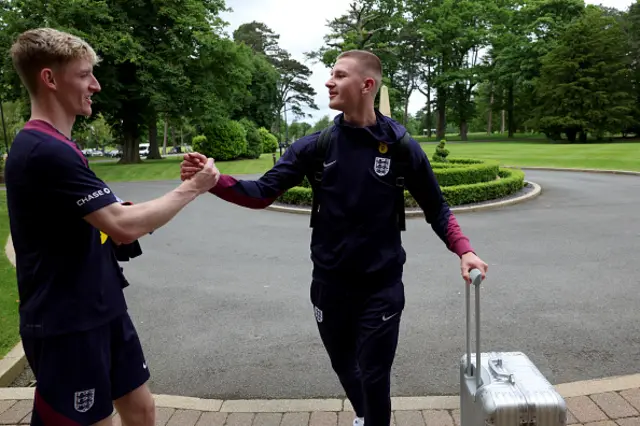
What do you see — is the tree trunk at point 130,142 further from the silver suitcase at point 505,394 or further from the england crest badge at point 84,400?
the silver suitcase at point 505,394

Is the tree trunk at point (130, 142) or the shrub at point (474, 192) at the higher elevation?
the tree trunk at point (130, 142)

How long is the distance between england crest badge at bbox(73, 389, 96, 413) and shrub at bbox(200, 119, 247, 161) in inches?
1203

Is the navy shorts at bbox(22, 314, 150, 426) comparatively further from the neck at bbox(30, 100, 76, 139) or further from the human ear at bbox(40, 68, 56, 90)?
the human ear at bbox(40, 68, 56, 90)

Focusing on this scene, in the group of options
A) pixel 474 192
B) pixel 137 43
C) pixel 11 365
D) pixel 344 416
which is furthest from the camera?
pixel 137 43

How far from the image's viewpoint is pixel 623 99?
1854 inches

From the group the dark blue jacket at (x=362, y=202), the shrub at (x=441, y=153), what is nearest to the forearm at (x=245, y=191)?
the dark blue jacket at (x=362, y=202)

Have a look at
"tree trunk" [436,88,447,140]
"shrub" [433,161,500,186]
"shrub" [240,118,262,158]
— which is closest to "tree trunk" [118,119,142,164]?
"shrub" [240,118,262,158]

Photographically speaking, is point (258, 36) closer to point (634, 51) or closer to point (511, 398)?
point (634, 51)

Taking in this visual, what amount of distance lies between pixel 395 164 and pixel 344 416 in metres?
1.69

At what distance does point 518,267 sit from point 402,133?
5.09m

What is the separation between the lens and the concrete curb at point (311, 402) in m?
3.34

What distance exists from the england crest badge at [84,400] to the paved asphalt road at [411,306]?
5.77 ft

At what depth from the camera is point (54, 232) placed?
6.11 feet

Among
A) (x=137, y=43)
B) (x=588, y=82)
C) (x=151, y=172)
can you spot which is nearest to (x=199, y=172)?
(x=151, y=172)
